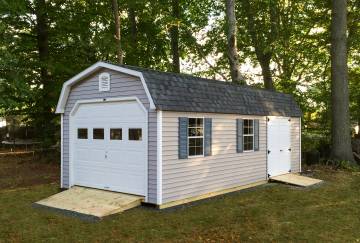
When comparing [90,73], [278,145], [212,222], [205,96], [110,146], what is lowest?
[212,222]

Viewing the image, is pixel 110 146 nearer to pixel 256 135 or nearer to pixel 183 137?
pixel 183 137

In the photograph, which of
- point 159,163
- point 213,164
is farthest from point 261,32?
point 159,163

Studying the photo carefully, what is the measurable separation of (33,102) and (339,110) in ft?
50.6

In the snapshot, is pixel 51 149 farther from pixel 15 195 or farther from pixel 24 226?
pixel 24 226

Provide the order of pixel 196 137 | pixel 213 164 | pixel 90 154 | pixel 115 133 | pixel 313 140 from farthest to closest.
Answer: pixel 313 140, pixel 90 154, pixel 213 164, pixel 115 133, pixel 196 137

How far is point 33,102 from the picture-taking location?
19.6 meters

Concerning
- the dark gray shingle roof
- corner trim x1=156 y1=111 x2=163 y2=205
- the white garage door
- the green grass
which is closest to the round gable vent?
the white garage door

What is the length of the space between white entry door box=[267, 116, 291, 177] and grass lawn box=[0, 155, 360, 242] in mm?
2732

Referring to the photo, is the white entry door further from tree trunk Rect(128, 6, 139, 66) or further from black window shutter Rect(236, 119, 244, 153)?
tree trunk Rect(128, 6, 139, 66)

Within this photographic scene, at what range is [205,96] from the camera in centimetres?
1092

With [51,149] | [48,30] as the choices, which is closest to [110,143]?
[51,149]

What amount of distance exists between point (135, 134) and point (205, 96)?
2.42 meters

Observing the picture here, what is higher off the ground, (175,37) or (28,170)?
(175,37)

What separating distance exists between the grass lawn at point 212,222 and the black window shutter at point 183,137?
1406mm
